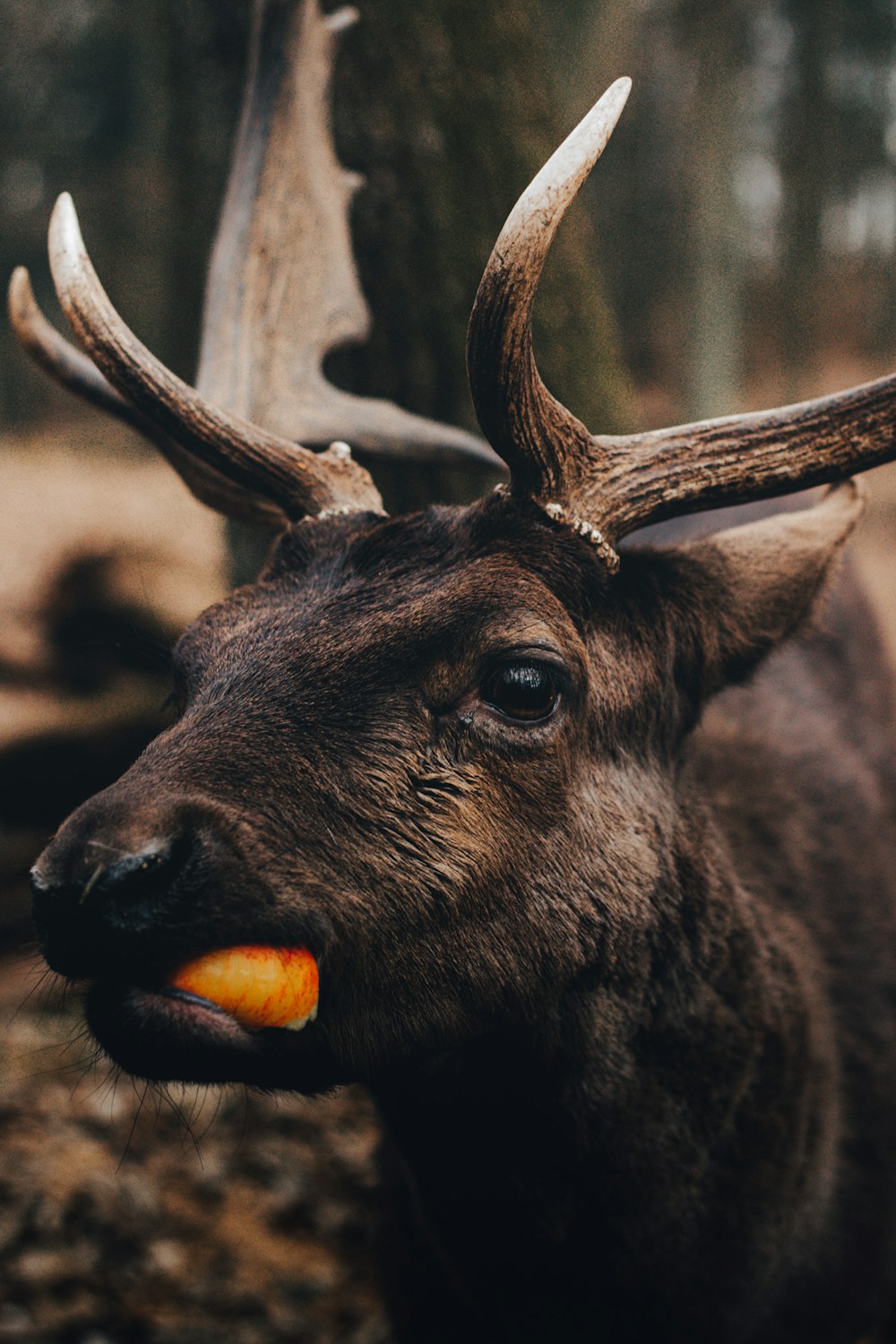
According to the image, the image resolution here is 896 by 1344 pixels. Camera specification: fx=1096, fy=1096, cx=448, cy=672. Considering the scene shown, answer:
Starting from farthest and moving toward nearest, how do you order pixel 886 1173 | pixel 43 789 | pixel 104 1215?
pixel 43 789 → pixel 104 1215 → pixel 886 1173

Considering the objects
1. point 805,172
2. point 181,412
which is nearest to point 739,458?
point 181,412

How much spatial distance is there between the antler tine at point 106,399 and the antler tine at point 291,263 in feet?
0.88

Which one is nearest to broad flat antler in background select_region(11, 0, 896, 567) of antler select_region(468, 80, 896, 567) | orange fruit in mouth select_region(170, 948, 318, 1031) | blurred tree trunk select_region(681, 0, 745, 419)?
antler select_region(468, 80, 896, 567)

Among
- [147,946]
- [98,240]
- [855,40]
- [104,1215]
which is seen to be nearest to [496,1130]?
[147,946]

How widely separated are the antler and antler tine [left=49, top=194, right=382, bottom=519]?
0.50 m

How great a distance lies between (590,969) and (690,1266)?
2.67ft

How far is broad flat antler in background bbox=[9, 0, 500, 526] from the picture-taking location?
291cm

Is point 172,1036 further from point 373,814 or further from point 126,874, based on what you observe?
point 373,814

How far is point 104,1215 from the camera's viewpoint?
396 cm

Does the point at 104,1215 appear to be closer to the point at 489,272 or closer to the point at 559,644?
the point at 559,644

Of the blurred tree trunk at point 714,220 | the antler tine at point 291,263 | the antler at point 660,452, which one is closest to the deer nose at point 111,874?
the antler at point 660,452

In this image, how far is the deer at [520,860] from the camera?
5.94 ft

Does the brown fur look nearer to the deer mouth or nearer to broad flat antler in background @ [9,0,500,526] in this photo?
the deer mouth

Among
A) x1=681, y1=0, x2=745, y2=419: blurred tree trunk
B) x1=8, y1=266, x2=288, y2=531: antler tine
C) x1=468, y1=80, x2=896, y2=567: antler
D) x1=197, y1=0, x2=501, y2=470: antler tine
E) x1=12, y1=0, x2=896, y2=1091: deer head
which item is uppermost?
x1=681, y1=0, x2=745, y2=419: blurred tree trunk
